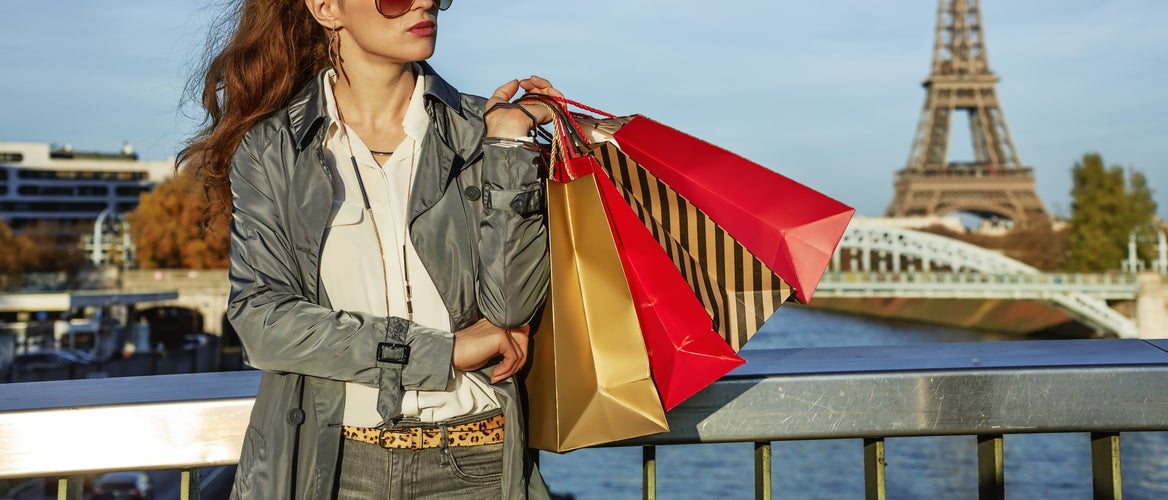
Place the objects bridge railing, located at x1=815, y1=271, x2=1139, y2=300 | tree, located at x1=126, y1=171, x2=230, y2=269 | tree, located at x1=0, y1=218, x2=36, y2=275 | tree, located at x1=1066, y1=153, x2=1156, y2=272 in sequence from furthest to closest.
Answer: tree, located at x1=0, y1=218, x2=36, y2=275, tree, located at x1=126, y1=171, x2=230, y2=269, tree, located at x1=1066, y1=153, x2=1156, y2=272, bridge railing, located at x1=815, y1=271, x2=1139, y2=300

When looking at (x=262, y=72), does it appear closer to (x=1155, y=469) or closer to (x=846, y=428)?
(x=846, y=428)

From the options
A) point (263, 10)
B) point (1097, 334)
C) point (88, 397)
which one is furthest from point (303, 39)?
point (1097, 334)

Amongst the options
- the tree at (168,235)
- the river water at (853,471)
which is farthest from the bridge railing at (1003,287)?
the tree at (168,235)

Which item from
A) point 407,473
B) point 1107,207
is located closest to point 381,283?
point 407,473

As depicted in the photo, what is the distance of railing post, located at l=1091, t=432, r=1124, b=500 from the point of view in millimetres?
1604

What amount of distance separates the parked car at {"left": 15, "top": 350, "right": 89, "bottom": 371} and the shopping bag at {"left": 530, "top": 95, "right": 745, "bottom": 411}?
26326 mm

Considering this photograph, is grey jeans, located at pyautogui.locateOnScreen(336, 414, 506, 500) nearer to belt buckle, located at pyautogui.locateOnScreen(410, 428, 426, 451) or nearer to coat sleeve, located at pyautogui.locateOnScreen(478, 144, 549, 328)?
belt buckle, located at pyautogui.locateOnScreen(410, 428, 426, 451)

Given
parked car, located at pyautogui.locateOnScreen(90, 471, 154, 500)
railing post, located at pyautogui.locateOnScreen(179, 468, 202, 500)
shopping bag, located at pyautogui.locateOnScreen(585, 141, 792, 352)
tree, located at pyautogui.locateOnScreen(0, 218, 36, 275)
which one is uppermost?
tree, located at pyautogui.locateOnScreen(0, 218, 36, 275)

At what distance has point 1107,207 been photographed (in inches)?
1366

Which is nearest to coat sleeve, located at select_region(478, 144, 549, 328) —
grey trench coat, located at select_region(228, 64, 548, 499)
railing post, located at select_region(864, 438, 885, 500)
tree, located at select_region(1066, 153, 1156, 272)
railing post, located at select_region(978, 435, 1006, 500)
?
grey trench coat, located at select_region(228, 64, 548, 499)

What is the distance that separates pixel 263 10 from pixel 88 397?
558 mm

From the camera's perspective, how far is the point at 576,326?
1315 mm

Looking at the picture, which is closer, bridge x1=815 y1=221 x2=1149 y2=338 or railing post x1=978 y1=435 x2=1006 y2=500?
railing post x1=978 y1=435 x2=1006 y2=500

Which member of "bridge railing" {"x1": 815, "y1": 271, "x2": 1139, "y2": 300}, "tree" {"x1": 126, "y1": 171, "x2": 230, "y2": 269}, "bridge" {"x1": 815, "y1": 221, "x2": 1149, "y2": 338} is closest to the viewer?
"bridge" {"x1": 815, "y1": 221, "x2": 1149, "y2": 338}
